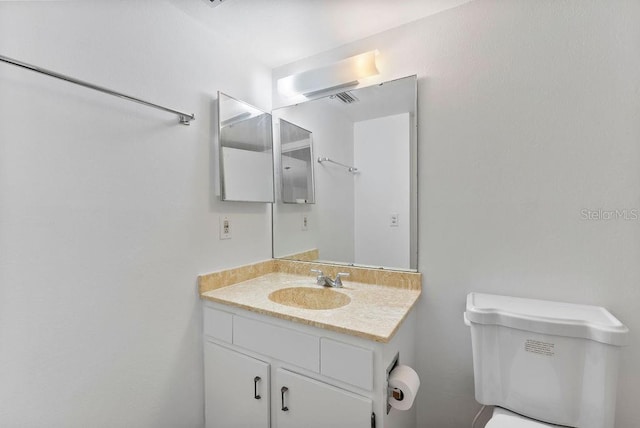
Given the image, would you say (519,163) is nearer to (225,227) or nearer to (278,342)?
(278,342)

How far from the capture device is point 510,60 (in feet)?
4.08

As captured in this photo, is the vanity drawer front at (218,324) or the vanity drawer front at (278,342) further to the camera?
the vanity drawer front at (218,324)

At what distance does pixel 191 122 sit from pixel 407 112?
1.14 m

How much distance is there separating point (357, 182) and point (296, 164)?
0.46 meters

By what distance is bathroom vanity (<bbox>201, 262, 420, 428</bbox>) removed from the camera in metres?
1.00

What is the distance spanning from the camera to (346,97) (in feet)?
5.37

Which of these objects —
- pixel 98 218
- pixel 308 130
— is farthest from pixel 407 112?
pixel 98 218

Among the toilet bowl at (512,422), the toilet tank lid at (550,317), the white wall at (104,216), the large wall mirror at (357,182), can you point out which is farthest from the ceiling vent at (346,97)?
the toilet bowl at (512,422)

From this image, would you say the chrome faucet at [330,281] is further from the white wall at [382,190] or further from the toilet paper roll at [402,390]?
the toilet paper roll at [402,390]

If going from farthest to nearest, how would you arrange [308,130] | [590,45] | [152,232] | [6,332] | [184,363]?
[308,130] < [184,363] < [152,232] < [590,45] < [6,332]

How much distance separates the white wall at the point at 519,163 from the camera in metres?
1.08

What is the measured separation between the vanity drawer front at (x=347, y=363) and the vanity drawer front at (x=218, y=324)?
0.53 m

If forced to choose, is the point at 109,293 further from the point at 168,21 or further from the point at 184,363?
the point at 168,21


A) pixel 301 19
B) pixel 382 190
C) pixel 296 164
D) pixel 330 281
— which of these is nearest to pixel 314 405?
pixel 330 281
